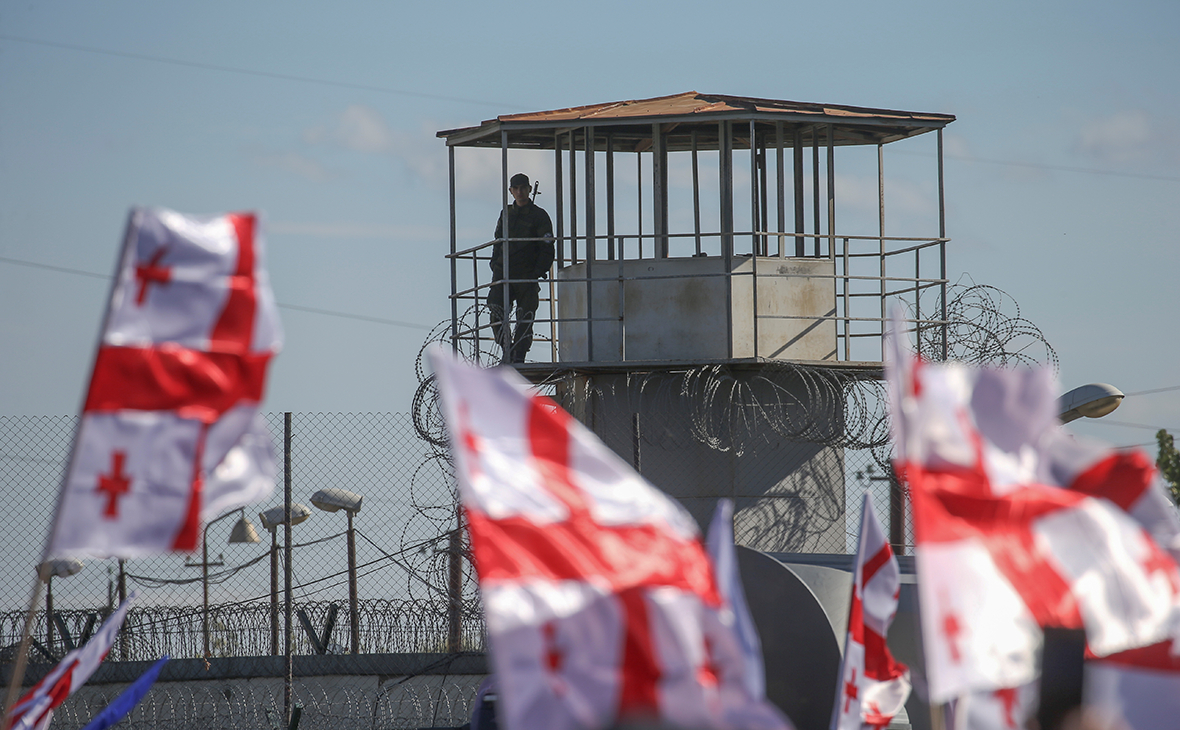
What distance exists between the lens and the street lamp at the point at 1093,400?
12.4 meters

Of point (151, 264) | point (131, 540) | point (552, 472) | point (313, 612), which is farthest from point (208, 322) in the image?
point (313, 612)

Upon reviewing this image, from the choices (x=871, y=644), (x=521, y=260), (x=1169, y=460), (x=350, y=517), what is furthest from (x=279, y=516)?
(x=1169, y=460)

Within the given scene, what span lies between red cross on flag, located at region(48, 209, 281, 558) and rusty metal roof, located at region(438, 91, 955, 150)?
30.0 ft

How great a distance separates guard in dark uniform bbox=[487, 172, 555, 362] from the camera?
15.5 m

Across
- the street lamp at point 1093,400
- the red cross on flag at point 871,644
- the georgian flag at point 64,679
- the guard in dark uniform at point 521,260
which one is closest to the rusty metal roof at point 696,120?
the guard in dark uniform at point 521,260

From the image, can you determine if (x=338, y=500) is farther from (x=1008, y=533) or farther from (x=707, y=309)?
(x=1008, y=533)

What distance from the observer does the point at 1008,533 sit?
523cm

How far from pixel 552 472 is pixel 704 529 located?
10.3m

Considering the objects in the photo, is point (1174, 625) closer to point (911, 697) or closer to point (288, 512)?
point (911, 697)

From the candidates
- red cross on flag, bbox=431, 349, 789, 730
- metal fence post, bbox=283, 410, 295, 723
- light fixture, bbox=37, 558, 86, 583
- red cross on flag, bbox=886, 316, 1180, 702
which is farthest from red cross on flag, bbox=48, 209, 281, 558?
light fixture, bbox=37, 558, 86, 583

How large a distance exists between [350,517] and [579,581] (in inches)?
326

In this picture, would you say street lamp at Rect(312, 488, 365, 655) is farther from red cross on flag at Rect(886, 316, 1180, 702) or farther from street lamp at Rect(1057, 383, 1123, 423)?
red cross on flag at Rect(886, 316, 1180, 702)

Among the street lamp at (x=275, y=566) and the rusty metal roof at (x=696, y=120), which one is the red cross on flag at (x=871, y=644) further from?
the rusty metal roof at (x=696, y=120)

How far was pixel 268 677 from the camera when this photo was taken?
12.2 metres
